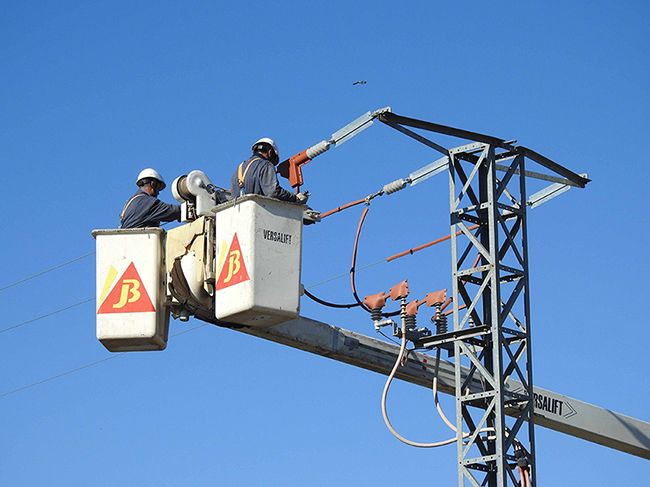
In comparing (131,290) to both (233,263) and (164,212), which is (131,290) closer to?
(164,212)

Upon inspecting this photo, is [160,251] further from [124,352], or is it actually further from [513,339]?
[513,339]

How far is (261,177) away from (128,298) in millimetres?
1995

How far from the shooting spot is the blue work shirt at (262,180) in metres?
12.1


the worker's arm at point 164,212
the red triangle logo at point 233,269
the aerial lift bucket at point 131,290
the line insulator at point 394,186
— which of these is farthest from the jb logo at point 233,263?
the line insulator at point 394,186

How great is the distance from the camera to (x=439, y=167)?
47.5 feet

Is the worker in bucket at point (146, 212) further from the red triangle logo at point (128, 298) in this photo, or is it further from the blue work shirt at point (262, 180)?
the blue work shirt at point (262, 180)

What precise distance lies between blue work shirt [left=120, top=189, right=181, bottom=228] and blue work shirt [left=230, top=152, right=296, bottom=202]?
0.99 m

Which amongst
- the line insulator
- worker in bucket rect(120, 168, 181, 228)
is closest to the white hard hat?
worker in bucket rect(120, 168, 181, 228)

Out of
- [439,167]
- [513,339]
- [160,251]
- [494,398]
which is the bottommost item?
[494,398]

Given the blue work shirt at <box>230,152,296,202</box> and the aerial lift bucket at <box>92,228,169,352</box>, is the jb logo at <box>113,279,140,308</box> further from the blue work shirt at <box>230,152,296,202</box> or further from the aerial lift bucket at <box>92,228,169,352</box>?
the blue work shirt at <box>230,152,296,202</box>

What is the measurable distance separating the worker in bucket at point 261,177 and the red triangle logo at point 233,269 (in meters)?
0.77

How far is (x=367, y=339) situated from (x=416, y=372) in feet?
2.69

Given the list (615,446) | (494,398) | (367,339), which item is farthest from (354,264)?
(615,446)

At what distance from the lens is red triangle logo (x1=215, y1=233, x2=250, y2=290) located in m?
11.5
